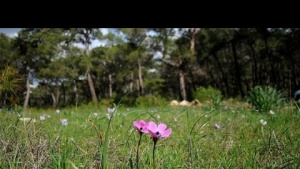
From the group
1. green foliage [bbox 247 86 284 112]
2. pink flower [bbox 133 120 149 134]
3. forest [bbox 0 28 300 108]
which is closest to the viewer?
pink flower [bbox 133 120 149 134]

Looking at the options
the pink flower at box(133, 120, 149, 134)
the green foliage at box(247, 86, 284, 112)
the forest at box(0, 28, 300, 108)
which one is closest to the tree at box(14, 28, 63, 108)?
the forest at box(0, 28, 300, 108)

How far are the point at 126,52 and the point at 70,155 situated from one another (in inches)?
1296

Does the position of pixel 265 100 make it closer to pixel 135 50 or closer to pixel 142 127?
pixel 142 127

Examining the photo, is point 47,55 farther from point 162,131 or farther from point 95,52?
point 162,131

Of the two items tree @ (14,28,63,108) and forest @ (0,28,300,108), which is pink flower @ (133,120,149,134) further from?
tree @ (14,28,63,108)

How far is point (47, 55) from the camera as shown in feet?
99.8

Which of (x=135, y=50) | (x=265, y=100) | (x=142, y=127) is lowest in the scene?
(x=265, y=100)

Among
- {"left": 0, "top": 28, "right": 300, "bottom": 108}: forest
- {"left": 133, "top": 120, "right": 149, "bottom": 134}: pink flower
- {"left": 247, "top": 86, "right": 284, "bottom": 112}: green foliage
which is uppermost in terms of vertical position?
{"left": 0, "top": 28, "right": 300, "bottom": 108}: forest

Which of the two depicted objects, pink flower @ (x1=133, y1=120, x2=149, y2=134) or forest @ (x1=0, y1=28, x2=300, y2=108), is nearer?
pink flower @ (x1=133, y1=120, x2=149, y2=134)

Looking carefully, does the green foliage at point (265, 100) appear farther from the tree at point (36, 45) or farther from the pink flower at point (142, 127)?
the tree at point (36, 45)

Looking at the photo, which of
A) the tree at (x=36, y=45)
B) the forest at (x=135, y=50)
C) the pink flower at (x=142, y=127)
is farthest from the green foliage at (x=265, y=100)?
the tree at (x=36, y=45)

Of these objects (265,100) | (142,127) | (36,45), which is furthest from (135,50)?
(142,127)

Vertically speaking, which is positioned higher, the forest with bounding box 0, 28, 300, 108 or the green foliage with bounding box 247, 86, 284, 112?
the forest with bounding box 0, 28, 300, 108
